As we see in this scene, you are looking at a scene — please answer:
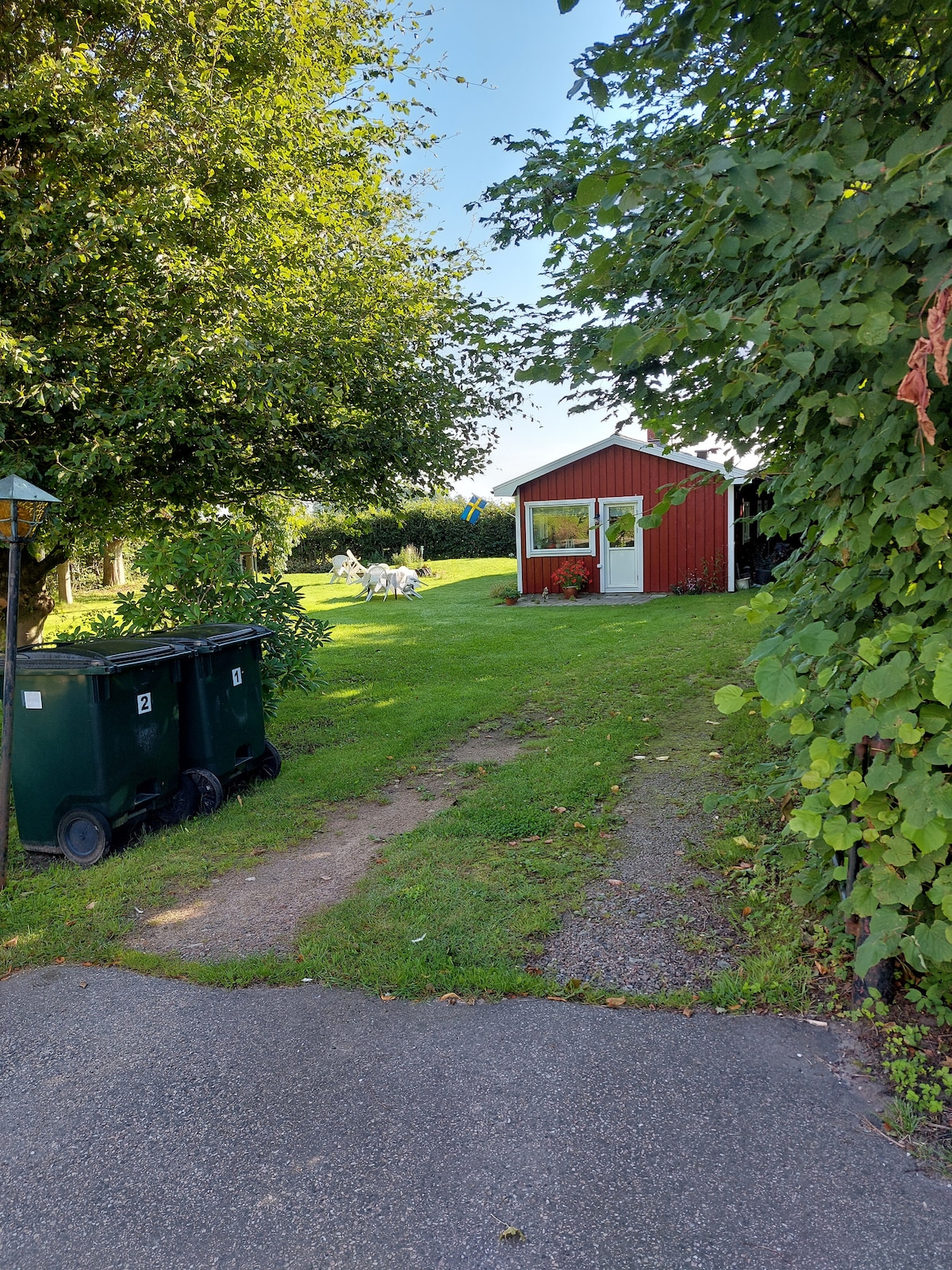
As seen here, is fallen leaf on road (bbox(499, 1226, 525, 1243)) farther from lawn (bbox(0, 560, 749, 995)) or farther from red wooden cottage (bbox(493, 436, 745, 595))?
red wooden cottage (bbox(493, 436, 745, 595))

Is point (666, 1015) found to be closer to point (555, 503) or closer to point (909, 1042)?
point (909, 1042)

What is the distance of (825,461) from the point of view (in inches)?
97.3

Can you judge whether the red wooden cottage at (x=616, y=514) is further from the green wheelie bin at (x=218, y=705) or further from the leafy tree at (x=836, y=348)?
the leafy tree at (x=836, y=348)

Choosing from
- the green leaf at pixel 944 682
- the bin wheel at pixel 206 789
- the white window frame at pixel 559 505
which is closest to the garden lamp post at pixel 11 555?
the bin wheel at pixel 206 789

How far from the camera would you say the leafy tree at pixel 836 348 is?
180cm

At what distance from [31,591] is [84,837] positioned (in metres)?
5.22

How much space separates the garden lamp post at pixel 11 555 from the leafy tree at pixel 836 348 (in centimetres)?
289

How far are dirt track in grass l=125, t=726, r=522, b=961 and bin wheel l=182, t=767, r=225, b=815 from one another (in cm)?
76

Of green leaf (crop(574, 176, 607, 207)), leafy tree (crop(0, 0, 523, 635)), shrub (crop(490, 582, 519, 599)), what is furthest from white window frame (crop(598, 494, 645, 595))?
green leaf (crop(574, 176, 607, 207))

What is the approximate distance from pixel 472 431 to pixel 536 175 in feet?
16.6

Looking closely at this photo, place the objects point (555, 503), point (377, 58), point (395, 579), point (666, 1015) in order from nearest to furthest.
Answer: point (666, 1015) → point (377, 58) → point (555, 503) → point (395, 579)

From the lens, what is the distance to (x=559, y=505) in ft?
55.4

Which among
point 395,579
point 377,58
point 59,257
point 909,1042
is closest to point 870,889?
point 909,1042

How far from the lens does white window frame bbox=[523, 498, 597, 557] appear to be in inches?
656
